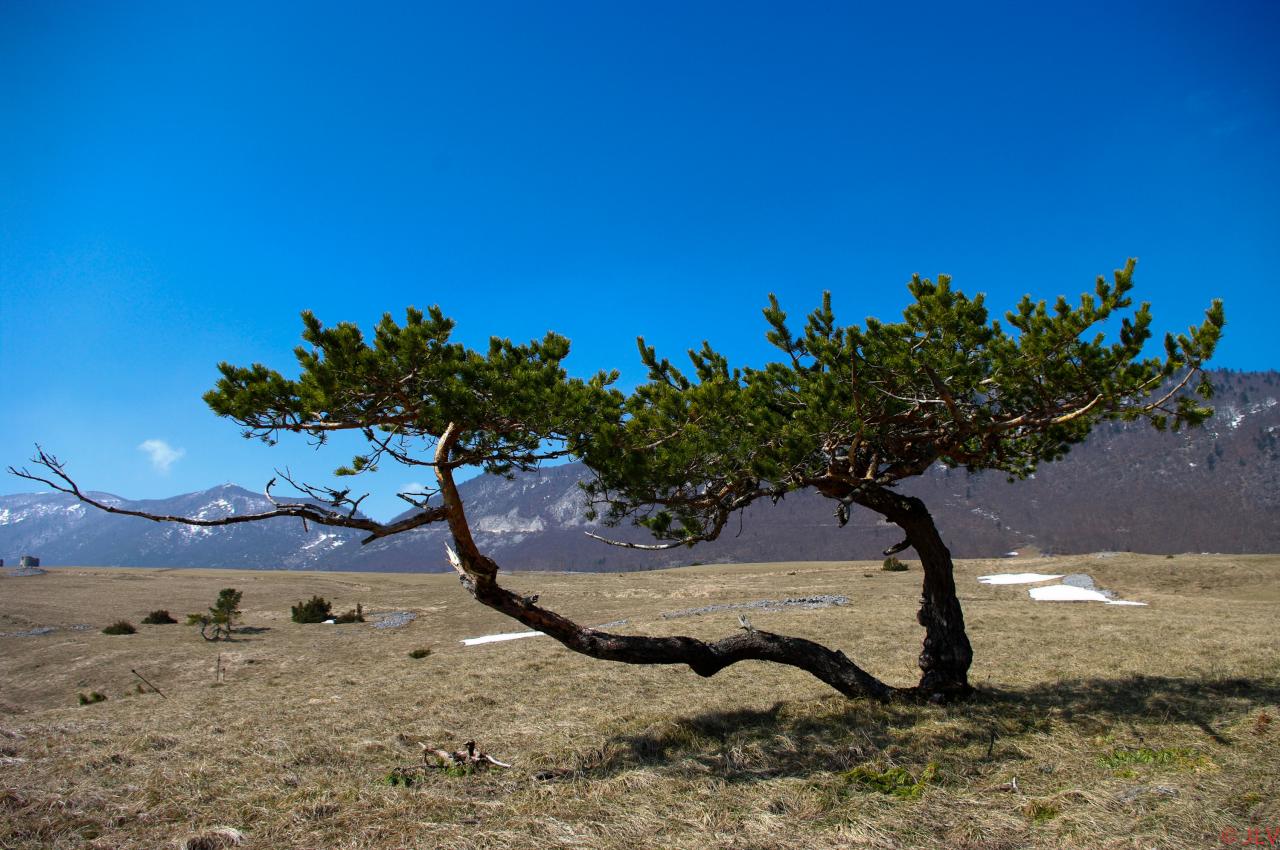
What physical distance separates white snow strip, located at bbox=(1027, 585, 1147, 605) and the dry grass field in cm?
766

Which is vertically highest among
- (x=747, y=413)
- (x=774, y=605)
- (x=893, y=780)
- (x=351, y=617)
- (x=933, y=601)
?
(x=747, y=413)

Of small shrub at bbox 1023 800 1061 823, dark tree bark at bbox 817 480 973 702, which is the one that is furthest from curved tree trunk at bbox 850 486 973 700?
small shrub at bbox 1023 800 1061 823

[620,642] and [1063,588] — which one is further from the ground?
[620,642]

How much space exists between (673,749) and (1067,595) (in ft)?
87.5

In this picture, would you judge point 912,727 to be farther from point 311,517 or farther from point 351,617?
point 351,617

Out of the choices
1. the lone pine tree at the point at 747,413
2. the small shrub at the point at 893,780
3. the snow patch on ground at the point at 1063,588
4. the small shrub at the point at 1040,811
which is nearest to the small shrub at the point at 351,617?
the lone pine tree at the point at 747,413

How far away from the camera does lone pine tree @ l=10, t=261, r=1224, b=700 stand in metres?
7.83

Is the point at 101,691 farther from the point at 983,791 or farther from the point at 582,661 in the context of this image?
the point at 983,791

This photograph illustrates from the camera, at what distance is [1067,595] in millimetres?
28719

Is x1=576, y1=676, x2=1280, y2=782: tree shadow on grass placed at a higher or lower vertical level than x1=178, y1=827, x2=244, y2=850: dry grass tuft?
lower

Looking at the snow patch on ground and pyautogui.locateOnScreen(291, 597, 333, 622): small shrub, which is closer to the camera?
the snow patch on ground

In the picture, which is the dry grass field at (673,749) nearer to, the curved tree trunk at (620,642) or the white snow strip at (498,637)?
the curved tree trunk at (620,642)

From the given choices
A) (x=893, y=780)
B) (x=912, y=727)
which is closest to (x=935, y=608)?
(x=912, y=727)

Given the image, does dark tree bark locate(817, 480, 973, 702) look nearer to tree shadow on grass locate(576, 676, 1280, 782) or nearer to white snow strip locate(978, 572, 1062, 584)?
tree shadow on grass locate(576, 676, 1280, 782)
